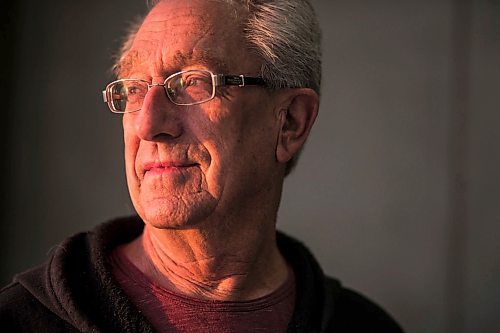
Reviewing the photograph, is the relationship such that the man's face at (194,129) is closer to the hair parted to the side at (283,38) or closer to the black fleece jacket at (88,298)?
the hair parted to the side at (283,38)

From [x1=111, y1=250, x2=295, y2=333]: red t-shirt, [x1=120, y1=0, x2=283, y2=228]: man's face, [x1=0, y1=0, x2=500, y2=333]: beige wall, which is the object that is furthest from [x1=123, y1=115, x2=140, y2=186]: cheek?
[x1=0, y1=0, x2=500, y2=333]: beige wall

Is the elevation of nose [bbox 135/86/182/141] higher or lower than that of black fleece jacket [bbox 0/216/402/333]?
higher

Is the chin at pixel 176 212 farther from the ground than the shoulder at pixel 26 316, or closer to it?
farther from the ground

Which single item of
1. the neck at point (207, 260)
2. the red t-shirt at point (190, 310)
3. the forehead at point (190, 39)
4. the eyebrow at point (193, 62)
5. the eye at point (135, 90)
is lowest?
the red t-shirt at point (190, 310)

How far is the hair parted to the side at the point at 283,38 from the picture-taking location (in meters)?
1.80

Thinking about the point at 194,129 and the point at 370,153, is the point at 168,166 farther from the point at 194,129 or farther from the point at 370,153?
the point at 370,153

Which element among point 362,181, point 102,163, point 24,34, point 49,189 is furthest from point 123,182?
point 362,181

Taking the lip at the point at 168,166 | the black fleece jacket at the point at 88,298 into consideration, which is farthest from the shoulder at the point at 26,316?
the lip at the point at 168,166

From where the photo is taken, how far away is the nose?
1.66 metres

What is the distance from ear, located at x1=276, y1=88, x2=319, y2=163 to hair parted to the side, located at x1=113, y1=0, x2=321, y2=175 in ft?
0.11

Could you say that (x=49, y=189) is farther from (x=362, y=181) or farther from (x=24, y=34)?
(x=362, y=181)

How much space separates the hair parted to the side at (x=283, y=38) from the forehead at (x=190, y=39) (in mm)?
45

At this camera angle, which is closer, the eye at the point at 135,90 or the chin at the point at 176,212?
the chin at the point at 176,212

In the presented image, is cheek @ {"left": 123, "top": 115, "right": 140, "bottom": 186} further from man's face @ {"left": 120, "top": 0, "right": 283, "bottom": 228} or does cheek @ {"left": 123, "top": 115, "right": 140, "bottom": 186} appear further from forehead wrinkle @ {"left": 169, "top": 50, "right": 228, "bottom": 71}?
forehead wrinkle @ {"left": 169, "top": 50, "right": 228, "bottom": 71}
